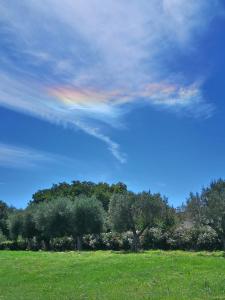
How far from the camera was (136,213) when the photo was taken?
223 ft

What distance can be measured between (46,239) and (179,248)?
106 feet

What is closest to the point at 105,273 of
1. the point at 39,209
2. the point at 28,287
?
the point at 28,287

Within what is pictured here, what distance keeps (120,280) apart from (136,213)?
4080cm

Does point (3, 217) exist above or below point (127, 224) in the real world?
above

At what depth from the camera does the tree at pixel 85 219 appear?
79.1m

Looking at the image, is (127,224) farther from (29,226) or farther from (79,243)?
(29,226)

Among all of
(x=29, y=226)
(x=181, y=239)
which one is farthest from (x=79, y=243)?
(x=181, y=239)

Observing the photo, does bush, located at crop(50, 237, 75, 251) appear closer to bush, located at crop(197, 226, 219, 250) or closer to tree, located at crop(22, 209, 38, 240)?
tree, located at crop(22, 209, 38, 240)

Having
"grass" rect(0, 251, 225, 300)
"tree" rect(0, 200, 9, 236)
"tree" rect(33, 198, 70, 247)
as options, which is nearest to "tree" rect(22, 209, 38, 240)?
"tree" rect(33, 198, 70, 247)

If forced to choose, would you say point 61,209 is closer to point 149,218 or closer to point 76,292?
point 149,218

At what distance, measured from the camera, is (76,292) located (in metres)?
24.4

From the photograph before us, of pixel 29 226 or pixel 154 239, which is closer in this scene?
pixel 154 239

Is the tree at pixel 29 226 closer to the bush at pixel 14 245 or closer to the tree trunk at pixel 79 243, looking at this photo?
the bush at pixel 14 245

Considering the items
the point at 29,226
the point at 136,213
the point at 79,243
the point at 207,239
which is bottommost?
the point at 207,239
